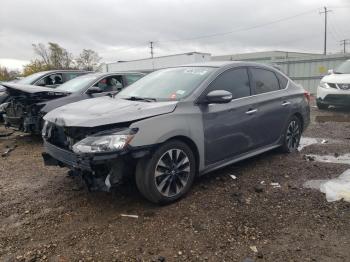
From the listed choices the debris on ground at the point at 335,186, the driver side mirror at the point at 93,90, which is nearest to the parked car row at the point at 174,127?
the debris on ground at the point at 335,186

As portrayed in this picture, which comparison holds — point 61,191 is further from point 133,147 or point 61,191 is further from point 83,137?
point 133,147

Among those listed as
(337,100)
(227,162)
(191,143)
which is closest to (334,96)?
(337,100)

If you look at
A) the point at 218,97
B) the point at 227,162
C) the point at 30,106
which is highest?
the point at 218,97

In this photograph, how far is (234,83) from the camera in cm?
465

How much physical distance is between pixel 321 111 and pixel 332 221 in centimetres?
873

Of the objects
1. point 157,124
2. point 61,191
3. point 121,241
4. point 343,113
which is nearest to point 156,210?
point 121,241

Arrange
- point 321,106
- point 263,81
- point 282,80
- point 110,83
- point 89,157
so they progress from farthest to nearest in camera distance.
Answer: point 321,106 < point 110,83 < point 282,80 < point 263,81 < point 89,157

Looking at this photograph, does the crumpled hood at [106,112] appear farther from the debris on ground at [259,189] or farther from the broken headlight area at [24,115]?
the broken headlight area at [24,115]

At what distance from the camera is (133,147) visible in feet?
11.0

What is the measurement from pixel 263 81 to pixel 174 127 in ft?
7.06

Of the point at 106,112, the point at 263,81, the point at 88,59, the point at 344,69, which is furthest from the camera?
the point at 88,59

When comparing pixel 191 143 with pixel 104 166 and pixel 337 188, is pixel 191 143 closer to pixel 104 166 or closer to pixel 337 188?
pixel 104 166

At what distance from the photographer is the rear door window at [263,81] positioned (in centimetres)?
500

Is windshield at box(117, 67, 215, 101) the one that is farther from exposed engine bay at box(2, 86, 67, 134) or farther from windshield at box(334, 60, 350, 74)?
windshield at box(334, 60, 350, 74)
